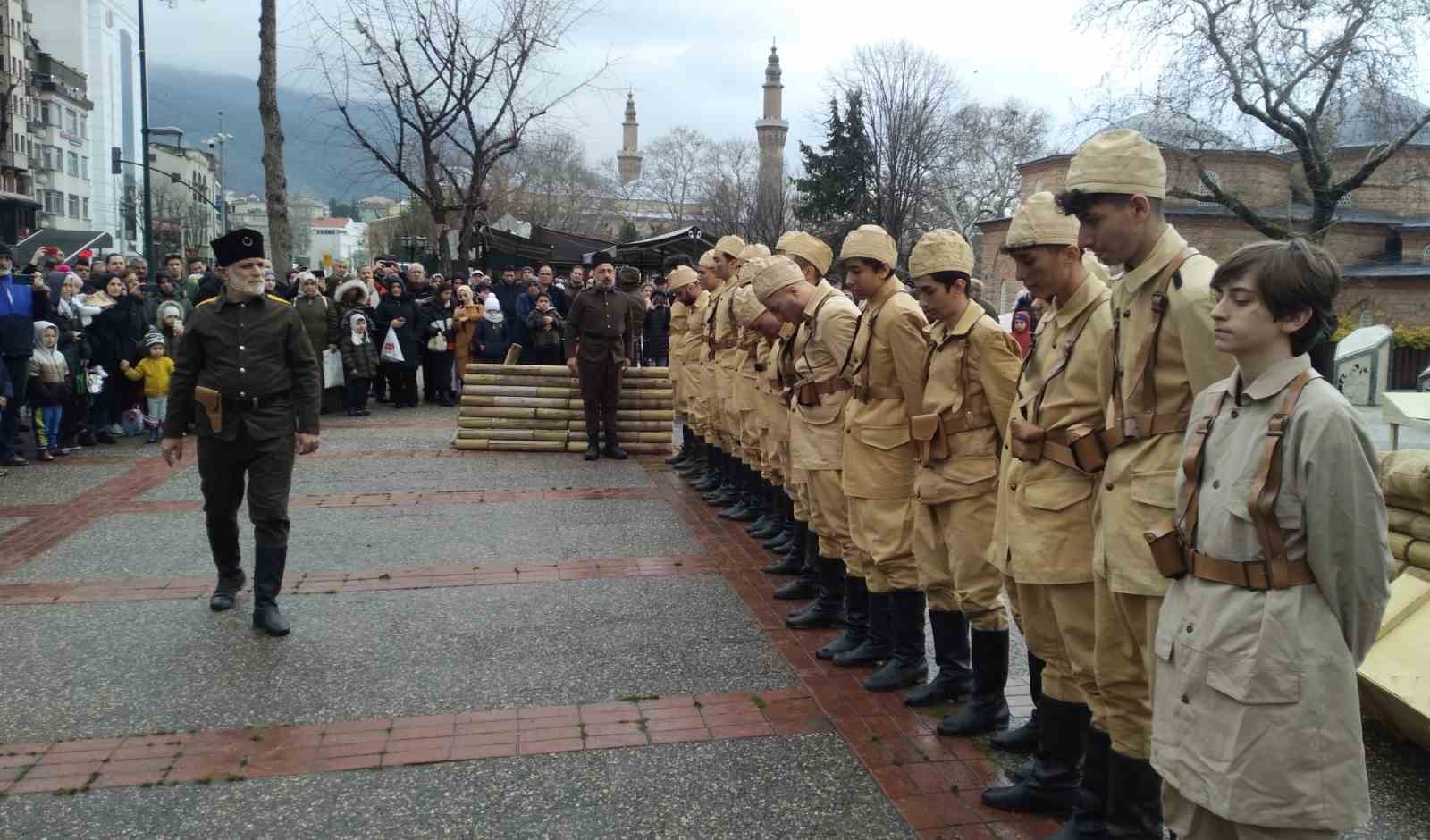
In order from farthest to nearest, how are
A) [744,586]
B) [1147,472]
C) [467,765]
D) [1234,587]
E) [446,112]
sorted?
[446,112], [744,586], [467,765], [1147,472], [1234,587]

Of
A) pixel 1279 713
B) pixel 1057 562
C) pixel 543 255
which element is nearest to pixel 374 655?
pixel 1057 562

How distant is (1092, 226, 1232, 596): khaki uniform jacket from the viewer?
299 centimetres

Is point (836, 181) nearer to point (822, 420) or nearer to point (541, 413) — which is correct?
point (541, 413)

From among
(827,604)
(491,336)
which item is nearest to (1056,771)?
(827,604)

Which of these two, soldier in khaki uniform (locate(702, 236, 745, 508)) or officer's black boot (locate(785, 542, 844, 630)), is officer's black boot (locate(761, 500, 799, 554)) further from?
officer's black boot (locate(785, 542, 844, 630))

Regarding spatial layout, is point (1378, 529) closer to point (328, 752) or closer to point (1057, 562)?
point (1057, 562)

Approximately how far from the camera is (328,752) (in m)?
4.35

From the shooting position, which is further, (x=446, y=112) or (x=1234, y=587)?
(x=446, y=112)

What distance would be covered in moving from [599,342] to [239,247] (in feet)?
18.5

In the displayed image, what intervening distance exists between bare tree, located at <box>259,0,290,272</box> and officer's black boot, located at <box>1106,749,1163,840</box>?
16.1m

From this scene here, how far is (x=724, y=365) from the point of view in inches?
356

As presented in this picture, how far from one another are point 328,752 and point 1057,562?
2929 millimetres

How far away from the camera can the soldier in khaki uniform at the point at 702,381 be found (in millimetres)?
9711

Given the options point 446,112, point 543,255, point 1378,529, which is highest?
point 446,112
